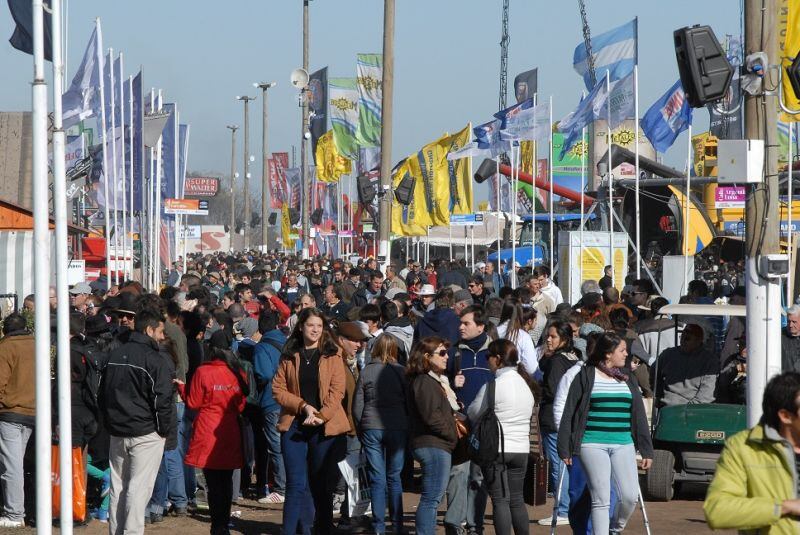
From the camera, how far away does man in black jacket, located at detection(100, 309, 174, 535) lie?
9469 mm

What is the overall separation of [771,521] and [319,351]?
209 inches

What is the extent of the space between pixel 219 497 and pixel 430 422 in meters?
1.83

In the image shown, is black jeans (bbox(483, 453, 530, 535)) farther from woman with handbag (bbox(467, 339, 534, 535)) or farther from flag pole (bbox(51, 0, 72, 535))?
flag pole (bbox(51, 0, 72, 535))

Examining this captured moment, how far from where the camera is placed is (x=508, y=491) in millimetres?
9367

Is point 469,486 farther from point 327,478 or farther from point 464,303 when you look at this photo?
point 464,303

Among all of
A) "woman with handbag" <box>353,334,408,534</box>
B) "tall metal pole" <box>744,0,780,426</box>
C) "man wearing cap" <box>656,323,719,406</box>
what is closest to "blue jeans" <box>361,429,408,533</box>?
"woman with handbag" <box>353,334,408,534</box>

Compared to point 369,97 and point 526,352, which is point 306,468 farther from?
point 369,97

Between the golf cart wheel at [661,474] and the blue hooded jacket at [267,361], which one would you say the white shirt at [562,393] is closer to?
the blue hooded jacket at [267,361]

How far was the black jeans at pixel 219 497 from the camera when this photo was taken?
33.4 ft

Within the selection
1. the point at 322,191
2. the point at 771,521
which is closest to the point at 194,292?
the point at 771,521

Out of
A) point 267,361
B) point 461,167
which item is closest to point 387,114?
point 461,167

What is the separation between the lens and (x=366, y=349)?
12414 millimetres

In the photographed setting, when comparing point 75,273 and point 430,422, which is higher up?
point 75,273

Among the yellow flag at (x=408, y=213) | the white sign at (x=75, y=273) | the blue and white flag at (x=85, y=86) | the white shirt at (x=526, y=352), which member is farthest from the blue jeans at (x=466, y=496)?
the yellow flag at (x=408, y=213)
